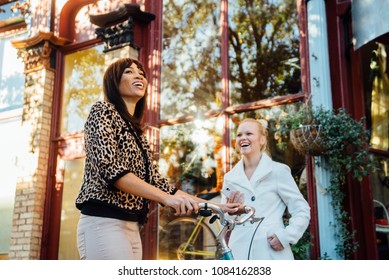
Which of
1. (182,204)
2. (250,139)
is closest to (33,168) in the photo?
(250,139)

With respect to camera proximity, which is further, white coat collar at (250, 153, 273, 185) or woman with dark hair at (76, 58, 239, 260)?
white coat collar at (250, 153, 273, 185)

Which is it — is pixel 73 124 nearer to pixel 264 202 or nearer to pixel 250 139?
pixel 250 139

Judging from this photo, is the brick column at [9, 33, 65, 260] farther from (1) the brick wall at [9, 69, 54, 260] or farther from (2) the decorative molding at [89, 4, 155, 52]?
(2) the decorative molding at [89, 4, 155, 52]

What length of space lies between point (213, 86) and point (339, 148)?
5.76 feet

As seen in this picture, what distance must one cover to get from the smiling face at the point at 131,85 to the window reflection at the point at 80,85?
3.93 m

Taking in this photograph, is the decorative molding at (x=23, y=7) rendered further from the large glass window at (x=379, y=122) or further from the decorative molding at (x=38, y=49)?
the large glass window at (x=379, y=122)

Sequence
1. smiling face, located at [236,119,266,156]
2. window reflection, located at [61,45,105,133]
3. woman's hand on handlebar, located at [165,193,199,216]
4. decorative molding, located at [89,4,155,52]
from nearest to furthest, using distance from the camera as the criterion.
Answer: woman's hand on handlebar, located at [165,193,199,216], smiling face, located at [236,119,266,156], decorative molding, located at [89,4,155,52], window reflection, located at [61,45,105,133]

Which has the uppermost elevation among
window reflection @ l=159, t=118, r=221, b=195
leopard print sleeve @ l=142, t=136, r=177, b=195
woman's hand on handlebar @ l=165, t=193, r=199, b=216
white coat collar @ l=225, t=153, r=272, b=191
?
window reflection @ l=159, t=118, r=221, b=195

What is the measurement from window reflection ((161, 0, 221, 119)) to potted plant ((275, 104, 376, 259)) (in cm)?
140

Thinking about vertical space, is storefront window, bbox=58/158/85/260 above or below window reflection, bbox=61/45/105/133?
below

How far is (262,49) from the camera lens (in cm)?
570

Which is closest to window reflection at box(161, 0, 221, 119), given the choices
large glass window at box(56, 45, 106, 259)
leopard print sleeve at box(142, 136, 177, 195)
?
large glass window at box(56, 45, 106, 259)

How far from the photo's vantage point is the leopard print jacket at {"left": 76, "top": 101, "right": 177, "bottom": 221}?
7.50ft
